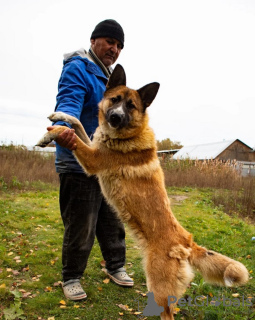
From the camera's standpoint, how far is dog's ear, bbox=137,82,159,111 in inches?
119

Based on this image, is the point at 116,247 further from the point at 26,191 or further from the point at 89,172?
the point at 26,191

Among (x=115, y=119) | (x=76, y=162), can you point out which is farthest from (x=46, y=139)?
(x=115, y=119)

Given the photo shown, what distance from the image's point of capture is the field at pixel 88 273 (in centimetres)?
295

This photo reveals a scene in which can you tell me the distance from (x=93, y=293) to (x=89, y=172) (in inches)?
63.0

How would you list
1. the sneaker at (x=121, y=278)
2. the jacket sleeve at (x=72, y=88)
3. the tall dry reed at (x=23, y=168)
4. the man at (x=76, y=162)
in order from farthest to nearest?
the tall dry reed at (x=23, y=168) < the sneaker at (x=121, y=278) < the man at (x=76, y=162) < the jacket sleeve at (x=72, y=88)

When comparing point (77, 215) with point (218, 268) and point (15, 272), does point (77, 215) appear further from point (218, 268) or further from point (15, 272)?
point (218, 268)

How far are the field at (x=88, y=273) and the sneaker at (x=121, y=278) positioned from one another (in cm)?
6

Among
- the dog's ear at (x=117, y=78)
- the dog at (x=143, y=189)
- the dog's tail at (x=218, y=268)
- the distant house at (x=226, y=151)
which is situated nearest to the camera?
the dog's tail at (x=218, y=268)

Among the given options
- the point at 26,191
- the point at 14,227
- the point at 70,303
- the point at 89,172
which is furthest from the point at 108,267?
the point at 26,191

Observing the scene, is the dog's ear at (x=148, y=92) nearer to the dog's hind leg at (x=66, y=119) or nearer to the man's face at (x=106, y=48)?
the man's face at (x=106, y=48)

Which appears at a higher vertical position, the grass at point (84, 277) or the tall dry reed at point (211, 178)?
the tall dry reed at point (211, 178)

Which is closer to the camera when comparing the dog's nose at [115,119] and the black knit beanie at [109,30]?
the dog's nose at [115,119]

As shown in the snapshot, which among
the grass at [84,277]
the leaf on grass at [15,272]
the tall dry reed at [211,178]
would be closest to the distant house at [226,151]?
the tall dry reed at [211,178]

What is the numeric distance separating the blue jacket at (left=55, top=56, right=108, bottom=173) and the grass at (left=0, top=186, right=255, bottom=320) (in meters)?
1.53
